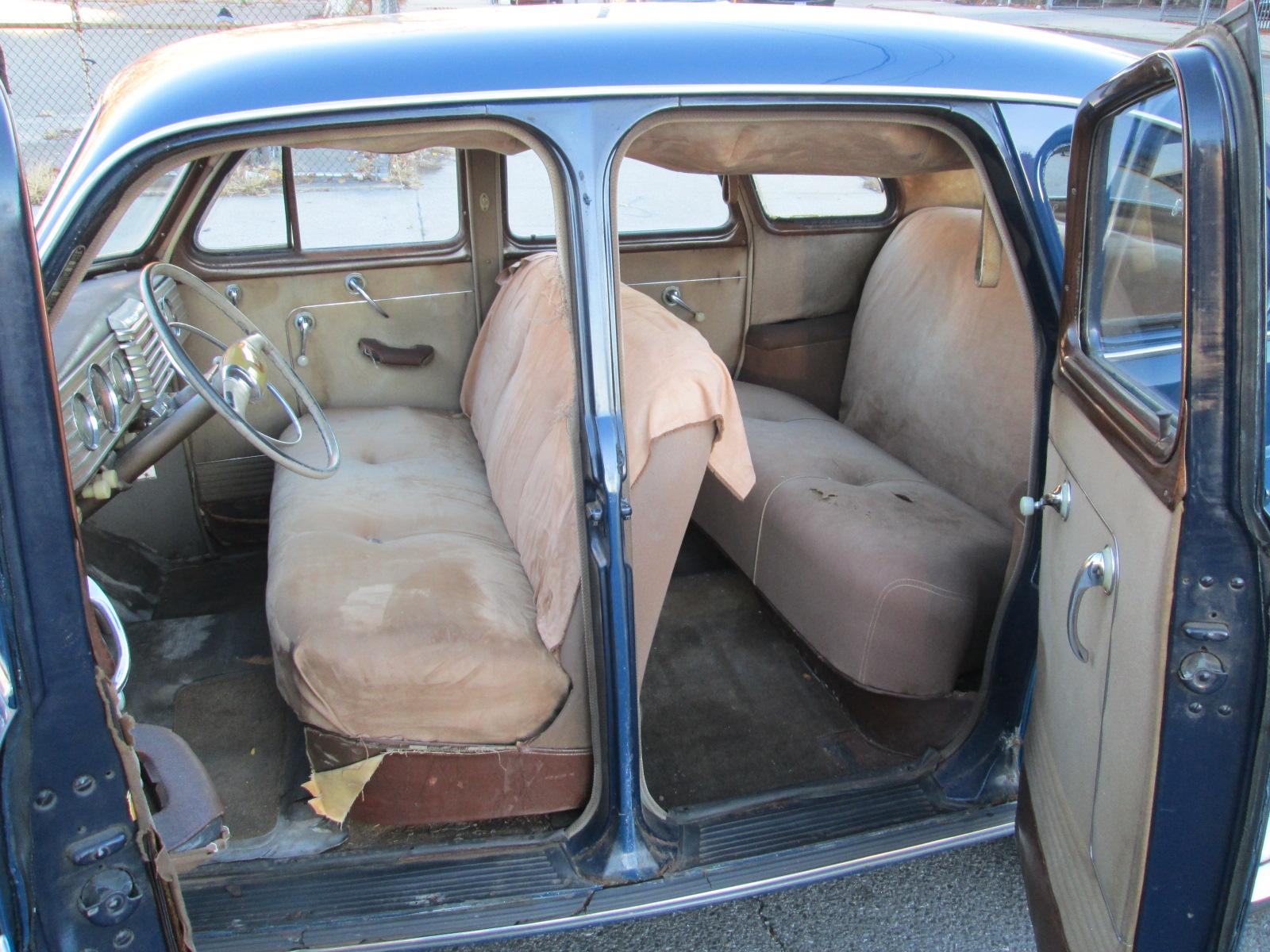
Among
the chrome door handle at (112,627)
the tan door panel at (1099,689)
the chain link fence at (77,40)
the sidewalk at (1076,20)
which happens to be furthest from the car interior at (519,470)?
the sidewalk at (1076,20)

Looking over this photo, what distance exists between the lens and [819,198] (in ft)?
11.7

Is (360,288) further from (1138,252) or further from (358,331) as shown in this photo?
(1138,252)

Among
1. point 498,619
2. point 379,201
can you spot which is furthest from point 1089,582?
point 379,201

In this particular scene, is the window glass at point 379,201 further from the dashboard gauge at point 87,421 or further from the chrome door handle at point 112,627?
the chrome door handle at point 112,627

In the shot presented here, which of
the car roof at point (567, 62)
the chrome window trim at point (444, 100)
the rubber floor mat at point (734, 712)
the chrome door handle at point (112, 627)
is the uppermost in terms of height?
the car roof at point (567, 62)

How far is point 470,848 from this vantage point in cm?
184

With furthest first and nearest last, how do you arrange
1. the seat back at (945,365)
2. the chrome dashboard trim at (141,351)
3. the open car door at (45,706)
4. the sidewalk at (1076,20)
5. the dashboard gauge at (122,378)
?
the sidewalk at (1076,20), the seat back at (945,365), the chrome dashboard trim at (141,351), the dashboard gauge at (122,378), the open car door at (45,706)

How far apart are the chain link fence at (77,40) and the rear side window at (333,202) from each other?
3.74 m

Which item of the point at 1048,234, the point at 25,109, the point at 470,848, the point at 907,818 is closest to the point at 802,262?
the point at 1048,234

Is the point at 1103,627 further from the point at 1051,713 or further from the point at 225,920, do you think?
the point at 225,920

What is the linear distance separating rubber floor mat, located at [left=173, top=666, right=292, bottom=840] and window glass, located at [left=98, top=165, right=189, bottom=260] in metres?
1.30

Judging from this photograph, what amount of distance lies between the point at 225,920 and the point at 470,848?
45cm

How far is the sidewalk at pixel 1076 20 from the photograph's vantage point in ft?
50.8

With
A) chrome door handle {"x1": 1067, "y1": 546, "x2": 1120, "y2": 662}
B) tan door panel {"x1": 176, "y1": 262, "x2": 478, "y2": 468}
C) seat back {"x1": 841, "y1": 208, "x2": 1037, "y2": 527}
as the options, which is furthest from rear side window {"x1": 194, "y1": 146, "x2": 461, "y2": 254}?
chrome door handle {"x1": 1067, "y1": 546, "x2": 1120, "y2": 662}
